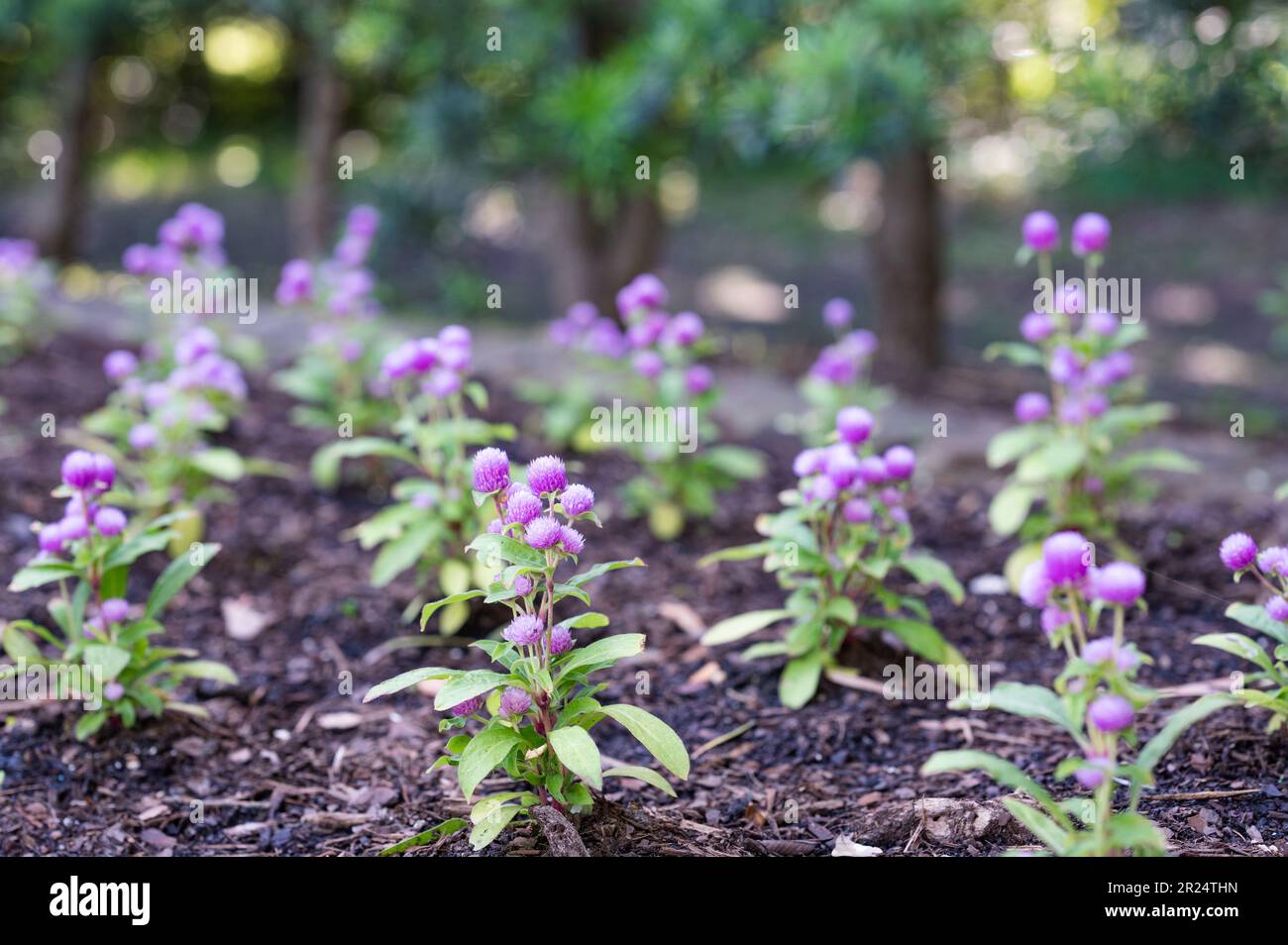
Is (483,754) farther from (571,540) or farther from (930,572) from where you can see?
(930,572)

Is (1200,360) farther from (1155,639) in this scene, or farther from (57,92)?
(57,92)

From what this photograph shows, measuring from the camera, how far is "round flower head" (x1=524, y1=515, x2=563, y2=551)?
2.09 metres

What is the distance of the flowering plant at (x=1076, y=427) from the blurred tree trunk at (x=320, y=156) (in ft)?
17.2

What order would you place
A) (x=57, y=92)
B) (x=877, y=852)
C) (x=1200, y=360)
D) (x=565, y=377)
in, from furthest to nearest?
(x=57, y=92)
(x=1200, y=360)
(x=565, y=377)
(x=877, y=852)

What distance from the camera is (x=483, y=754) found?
7.13 ft

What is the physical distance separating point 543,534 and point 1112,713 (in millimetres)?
925

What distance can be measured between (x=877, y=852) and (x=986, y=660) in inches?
41.8

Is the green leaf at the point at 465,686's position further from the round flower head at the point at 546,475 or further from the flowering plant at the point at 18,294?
the flowering plant at the point at 18,294

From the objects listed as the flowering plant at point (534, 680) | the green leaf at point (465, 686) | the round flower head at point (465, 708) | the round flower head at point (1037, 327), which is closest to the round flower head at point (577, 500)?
the flowering plant at point (534, 680)

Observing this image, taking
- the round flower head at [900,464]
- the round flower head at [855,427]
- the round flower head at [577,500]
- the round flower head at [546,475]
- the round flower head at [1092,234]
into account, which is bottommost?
the round flower head at [577,500]

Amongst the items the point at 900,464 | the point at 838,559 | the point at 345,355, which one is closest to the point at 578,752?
the point at 838,559

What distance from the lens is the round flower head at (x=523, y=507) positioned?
2.12 metres
